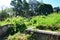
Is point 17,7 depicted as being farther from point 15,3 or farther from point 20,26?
point 20,26

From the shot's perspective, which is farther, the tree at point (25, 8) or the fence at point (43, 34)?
the tree at point (25, 8)

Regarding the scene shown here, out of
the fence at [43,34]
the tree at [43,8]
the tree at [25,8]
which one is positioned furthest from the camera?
the tree at [25,8]

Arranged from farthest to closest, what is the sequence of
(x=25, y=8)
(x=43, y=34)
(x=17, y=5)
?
(x=17, y=5)
(x=25, y=8)
(x=43, y=34)

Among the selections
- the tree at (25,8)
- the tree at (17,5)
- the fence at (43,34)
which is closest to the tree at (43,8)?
the tree at (25,8)

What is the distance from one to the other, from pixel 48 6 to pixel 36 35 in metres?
20.4

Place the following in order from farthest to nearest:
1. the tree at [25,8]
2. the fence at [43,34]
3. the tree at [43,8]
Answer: the tree at [25,8], the tree at [43,8], the fence at [43,34]

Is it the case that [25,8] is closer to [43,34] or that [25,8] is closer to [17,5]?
[17,5]

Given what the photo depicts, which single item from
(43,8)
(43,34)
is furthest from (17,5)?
(43,34)

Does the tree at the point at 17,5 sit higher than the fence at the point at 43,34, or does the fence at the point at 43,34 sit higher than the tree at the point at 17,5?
the fence at the point at 43,34

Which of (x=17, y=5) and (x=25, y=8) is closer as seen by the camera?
(x=25, y=8)

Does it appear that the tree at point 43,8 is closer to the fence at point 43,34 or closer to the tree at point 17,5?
the tree at point 17,5

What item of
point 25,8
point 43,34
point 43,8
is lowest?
point 25,8

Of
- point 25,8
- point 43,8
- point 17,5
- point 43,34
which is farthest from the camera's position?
point 17,5

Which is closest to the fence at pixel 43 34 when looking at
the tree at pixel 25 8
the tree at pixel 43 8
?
the tree at pixel 43 8
